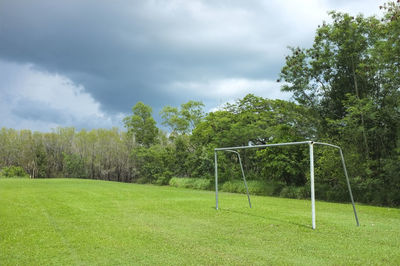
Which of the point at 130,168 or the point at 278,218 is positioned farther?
the point at 130,168

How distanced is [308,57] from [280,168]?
6331 mm

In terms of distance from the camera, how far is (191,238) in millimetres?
6488

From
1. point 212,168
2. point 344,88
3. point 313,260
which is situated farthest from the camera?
point 212,168

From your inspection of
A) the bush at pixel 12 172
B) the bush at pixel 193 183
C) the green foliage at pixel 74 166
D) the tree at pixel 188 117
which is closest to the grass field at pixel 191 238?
the bush at pixel 193 183

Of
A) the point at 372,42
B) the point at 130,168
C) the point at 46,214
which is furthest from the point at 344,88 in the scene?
the point at 130,168

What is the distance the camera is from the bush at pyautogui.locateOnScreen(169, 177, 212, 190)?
73.6 feet

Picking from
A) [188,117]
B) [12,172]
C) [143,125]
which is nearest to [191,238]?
[188,117]

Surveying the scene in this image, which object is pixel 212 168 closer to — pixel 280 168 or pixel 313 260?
pixel 280 168

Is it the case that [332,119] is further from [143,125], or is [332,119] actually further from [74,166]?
[74,166]

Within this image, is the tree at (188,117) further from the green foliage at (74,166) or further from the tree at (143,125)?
the green foliage at (74,166)

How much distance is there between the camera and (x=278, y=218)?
9.10 m

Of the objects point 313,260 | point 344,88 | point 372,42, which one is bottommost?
point 313,260

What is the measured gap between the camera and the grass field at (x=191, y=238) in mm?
5141

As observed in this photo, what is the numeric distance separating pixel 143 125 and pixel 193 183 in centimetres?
1783
